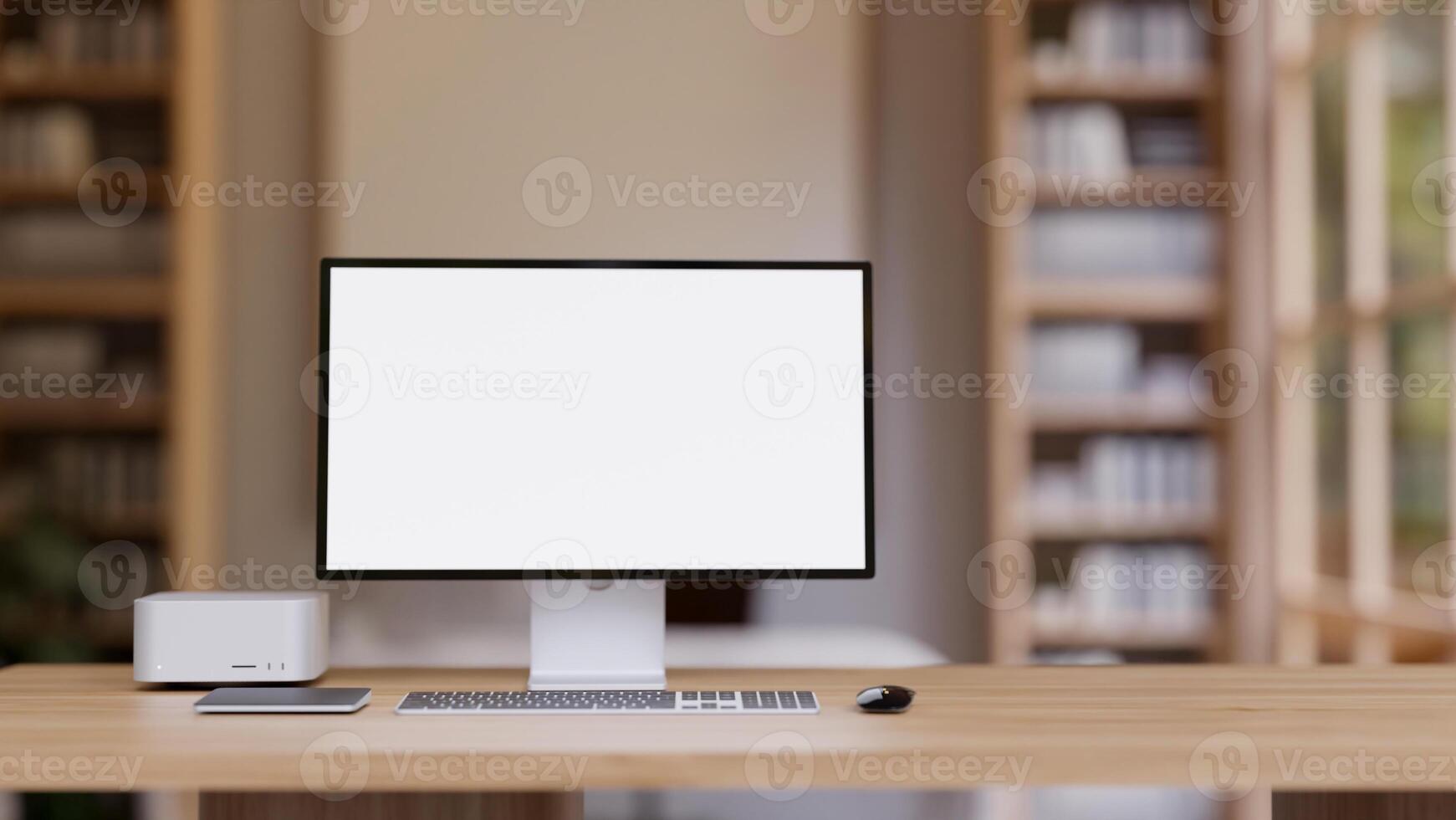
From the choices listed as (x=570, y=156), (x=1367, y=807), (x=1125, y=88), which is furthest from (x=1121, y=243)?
(x=1367, y=807)

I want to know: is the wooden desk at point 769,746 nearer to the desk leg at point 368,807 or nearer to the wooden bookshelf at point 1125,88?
the desk leg at point 368,807

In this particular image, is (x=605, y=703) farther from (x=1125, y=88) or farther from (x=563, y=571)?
(x=1125, y=88)

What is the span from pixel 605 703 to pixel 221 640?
1.63 ft

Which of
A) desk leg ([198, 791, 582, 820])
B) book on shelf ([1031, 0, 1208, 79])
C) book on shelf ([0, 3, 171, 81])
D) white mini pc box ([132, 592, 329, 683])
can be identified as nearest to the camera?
white mini pc box ([132, 592, 329, 683])

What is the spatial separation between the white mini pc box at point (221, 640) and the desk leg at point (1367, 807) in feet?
3.97

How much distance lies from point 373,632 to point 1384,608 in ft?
7.56

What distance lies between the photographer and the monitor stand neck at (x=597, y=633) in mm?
1392

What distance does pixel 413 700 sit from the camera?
124 cm

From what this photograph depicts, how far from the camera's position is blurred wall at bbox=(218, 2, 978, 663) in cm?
240

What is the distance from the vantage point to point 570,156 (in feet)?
7.93

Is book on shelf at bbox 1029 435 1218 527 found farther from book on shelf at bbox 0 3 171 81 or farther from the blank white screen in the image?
book on shelf at bbox 0 3 171 81

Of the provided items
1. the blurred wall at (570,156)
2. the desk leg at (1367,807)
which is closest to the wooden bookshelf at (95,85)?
the blurred wall at (570,156)

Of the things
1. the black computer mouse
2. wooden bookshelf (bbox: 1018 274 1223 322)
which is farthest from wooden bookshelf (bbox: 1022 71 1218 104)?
the black computer mouse

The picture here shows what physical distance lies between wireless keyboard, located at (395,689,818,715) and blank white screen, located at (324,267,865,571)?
17 cm
